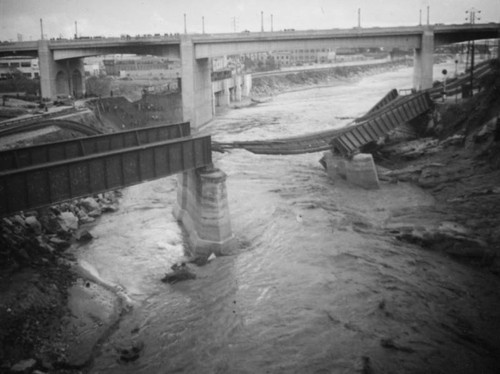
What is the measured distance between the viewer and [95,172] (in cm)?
2112

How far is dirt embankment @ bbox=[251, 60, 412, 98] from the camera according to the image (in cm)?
11094

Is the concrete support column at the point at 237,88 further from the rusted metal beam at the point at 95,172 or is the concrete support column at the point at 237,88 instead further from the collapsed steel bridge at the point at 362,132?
the rusted metal beam at the point at 95,172

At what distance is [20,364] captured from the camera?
14273 mm

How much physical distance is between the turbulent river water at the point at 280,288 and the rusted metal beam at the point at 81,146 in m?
4.36

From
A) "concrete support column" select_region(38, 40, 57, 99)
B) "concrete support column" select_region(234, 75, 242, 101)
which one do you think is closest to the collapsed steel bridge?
"concrete support column" select_region(38, 40, 57, 99)

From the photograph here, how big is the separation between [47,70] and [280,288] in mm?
62446

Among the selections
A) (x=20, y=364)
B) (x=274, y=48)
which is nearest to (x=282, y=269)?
(x=20, y=364)

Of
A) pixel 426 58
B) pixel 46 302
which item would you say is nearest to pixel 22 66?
pixel 426 58

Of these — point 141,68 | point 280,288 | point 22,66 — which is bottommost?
point 280,288

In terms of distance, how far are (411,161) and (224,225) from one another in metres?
21.7

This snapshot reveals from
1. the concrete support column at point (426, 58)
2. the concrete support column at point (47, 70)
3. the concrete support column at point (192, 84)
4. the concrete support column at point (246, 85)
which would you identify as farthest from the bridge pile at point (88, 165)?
the concrete support column at point (246, 85)

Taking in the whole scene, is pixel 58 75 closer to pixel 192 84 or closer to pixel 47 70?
pixel 47 70

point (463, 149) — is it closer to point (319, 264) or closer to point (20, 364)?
point (319, 264)

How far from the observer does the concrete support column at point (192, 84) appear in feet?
199
